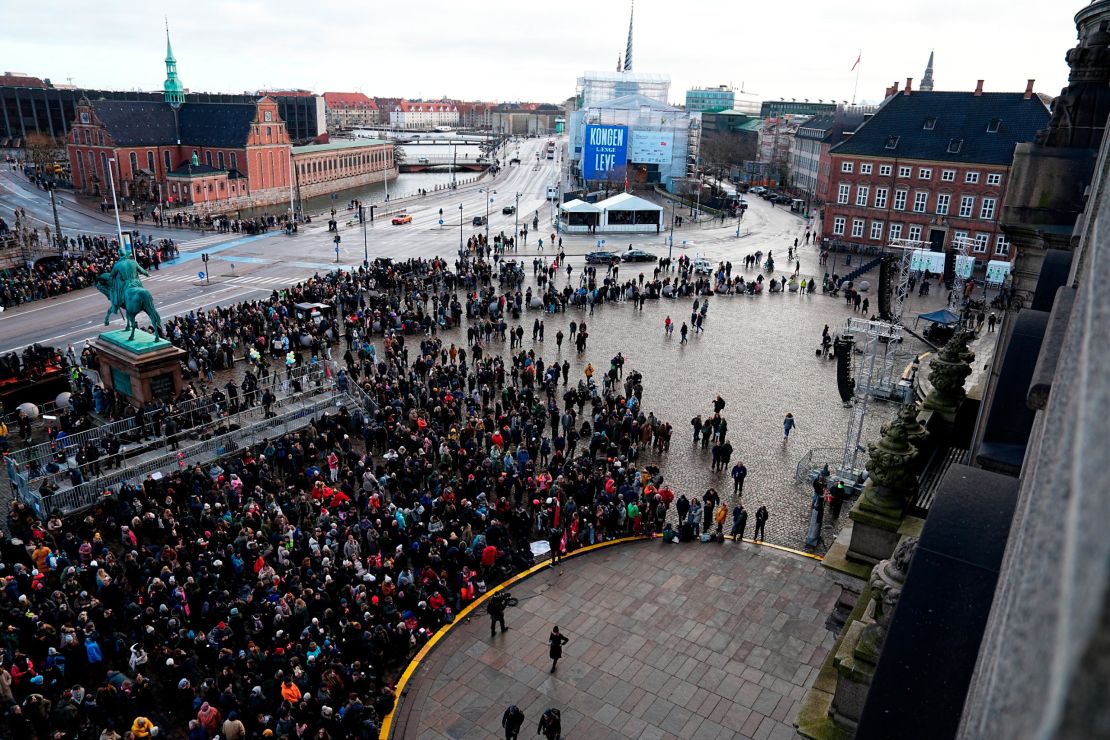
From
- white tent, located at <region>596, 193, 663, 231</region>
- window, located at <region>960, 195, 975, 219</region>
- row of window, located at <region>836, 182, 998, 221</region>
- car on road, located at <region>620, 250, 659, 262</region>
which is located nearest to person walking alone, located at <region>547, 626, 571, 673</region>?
car on road, located at <region>620, 250, 659, 262</region>

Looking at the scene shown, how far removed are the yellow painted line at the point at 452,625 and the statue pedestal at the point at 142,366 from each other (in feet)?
46.0

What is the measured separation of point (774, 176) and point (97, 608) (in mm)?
115096

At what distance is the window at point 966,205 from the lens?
182 feet

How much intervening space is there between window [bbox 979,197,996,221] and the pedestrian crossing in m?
46.4

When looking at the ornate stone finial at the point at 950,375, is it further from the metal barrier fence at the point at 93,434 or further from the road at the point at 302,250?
the road at the point at 302,250

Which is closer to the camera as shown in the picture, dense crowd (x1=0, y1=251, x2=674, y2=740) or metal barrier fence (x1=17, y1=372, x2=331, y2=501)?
dense crowd (x1=0, y1=251, x2=674, y2=740)

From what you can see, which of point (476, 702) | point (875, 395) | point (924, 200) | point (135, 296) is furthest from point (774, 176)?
point (476, 702)

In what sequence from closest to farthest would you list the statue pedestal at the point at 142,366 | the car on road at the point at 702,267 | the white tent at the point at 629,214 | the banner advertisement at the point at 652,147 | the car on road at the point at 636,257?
the statue pedestal at the point at 142,366 < the car on road at the point at 702,267 < the car on road at the point at 636,257 < the white tent at the point at 629,214 < the banner advertisement at the point at 652,147

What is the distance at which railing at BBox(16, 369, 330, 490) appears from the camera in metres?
19.9

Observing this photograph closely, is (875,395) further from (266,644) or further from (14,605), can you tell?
(14,605)

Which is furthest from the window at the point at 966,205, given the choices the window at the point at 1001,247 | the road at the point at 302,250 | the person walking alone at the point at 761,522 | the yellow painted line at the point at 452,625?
the yellow painted line at the point at 452,625

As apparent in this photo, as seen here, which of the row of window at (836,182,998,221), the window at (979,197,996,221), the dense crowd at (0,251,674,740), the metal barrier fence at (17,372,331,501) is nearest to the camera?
the dense crowd at (0,251,674,740)

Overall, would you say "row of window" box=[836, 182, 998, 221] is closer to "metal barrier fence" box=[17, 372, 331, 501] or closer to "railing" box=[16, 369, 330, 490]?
"railing" box=[16, 369, 330, 490]

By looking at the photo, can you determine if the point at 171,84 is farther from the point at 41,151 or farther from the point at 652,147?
the point at 652,147
